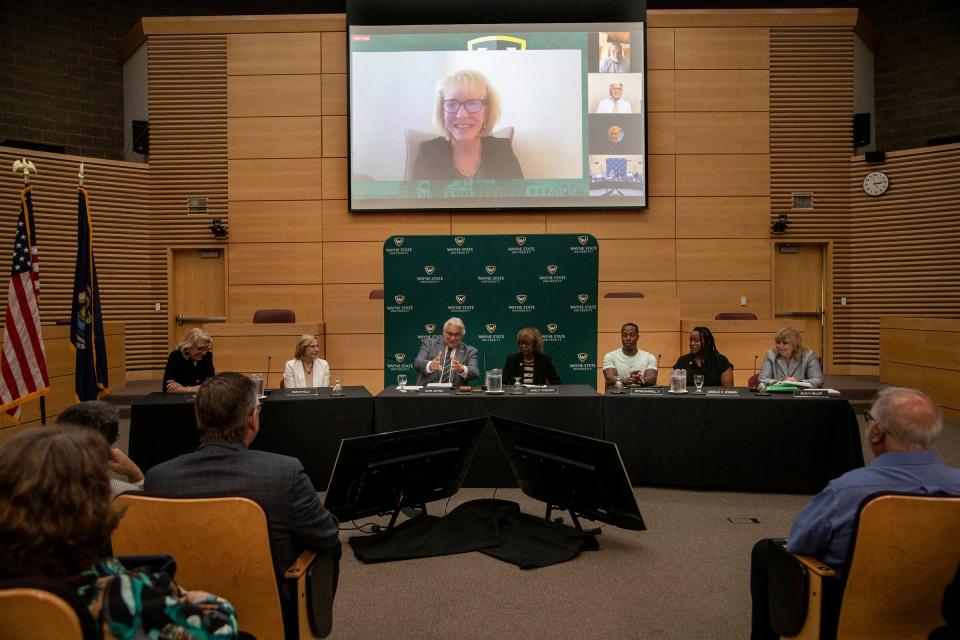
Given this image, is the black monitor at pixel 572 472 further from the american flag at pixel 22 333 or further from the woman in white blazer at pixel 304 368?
the american flag at pixel 22 333

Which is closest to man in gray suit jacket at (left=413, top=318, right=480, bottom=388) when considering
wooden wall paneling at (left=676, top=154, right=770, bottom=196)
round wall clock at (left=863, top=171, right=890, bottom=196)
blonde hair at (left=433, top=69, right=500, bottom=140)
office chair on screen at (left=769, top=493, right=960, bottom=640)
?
office chair on screen at (left=769, top=493, right=960, bottom=640)

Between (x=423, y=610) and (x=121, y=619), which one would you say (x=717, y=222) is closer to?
(x=423, y=610)

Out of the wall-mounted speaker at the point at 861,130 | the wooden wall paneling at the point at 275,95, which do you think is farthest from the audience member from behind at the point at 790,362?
the wooden wall paneling at the point at 275,95

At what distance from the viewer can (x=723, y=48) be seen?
34.4ft

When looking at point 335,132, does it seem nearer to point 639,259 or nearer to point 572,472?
point 639,259

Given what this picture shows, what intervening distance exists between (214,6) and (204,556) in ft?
40.8

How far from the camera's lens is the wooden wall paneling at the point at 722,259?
10.5 meters

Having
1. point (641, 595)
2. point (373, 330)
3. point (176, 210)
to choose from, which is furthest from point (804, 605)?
point (176, 210)

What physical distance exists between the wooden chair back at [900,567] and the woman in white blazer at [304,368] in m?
4.55

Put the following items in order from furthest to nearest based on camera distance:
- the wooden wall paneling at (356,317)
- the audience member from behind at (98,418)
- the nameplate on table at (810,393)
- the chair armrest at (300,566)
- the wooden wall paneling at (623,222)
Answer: the wooden wall paneling at (623,222) → the wooden wall paneling at (356,317) → the nameplate on table at (810,393) → the audience member from behind at (98,418) → the chair armrest at (300,566)

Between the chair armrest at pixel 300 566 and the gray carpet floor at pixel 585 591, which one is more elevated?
the chair armrest at pixel 300 566

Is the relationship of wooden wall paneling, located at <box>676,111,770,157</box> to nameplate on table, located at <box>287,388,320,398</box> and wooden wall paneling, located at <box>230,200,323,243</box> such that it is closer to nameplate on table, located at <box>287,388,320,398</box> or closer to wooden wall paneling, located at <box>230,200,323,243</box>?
wooden wall paneling, located at <box>230,200,323,243</box>

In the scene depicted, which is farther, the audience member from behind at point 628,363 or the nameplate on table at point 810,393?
the audience member from behind at point 628,363

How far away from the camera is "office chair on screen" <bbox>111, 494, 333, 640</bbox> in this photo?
2.04 m
